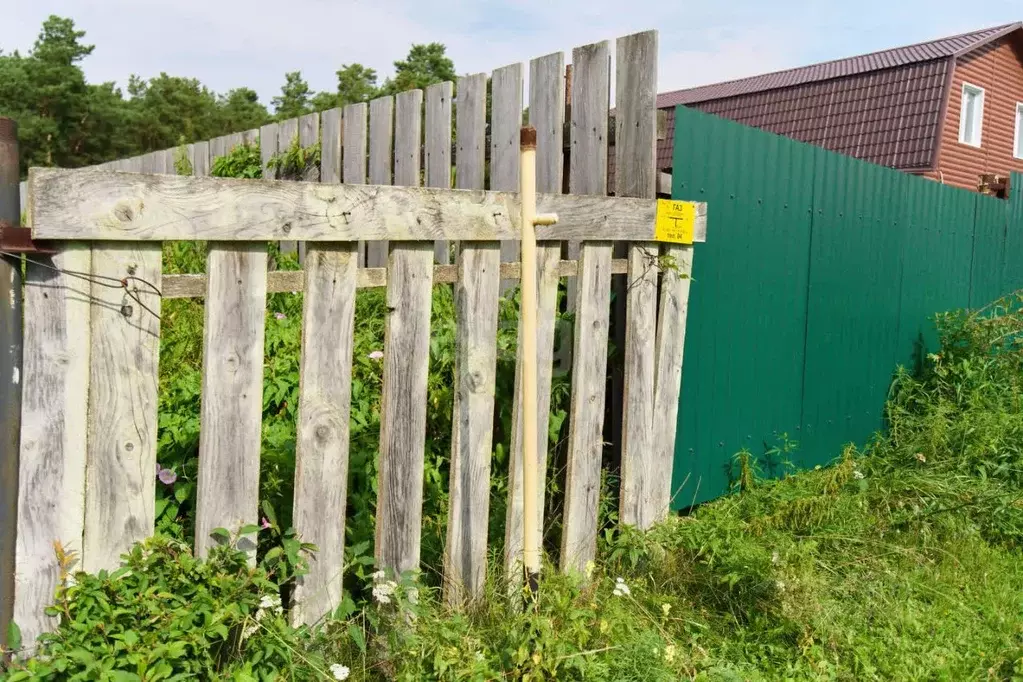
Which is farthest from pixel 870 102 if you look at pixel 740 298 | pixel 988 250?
pixel 740 298

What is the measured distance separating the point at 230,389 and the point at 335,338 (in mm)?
337

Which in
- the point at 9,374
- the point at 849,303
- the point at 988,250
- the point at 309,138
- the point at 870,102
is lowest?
the point at 9,374

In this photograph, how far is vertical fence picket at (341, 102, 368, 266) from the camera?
5516 mm

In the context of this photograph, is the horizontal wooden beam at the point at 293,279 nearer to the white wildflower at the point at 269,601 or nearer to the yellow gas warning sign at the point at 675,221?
the yellow gas warning sign at the point at 675,221

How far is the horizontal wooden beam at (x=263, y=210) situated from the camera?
211 centimetres

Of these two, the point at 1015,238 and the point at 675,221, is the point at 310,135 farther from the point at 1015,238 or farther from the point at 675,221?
the point at 1015,238

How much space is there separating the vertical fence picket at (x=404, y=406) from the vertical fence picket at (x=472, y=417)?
15 cm

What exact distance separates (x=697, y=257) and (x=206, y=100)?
33785 mm

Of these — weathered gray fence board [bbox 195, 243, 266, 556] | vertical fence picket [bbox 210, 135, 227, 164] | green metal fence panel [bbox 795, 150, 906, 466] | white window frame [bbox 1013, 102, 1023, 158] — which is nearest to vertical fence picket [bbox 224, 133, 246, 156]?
vertical fence picket [bbox 210, 135, 227, 164]

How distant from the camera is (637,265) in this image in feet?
12.0

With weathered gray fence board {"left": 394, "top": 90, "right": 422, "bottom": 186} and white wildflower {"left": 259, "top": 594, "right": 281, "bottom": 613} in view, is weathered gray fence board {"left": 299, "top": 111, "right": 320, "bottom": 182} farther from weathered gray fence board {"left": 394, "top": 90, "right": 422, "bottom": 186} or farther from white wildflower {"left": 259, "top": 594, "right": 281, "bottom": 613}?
white wildflower {"left": 259, "top": 594, "right": 281, "bottom": 613}

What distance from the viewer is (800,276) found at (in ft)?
16.5

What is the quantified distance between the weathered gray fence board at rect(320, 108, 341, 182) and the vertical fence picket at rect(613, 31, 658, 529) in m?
2.54

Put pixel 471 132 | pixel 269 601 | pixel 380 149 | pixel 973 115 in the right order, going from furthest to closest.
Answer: pixel 973 115 → pixel 380 149 → pixel 471 132 → pixel 269 601
